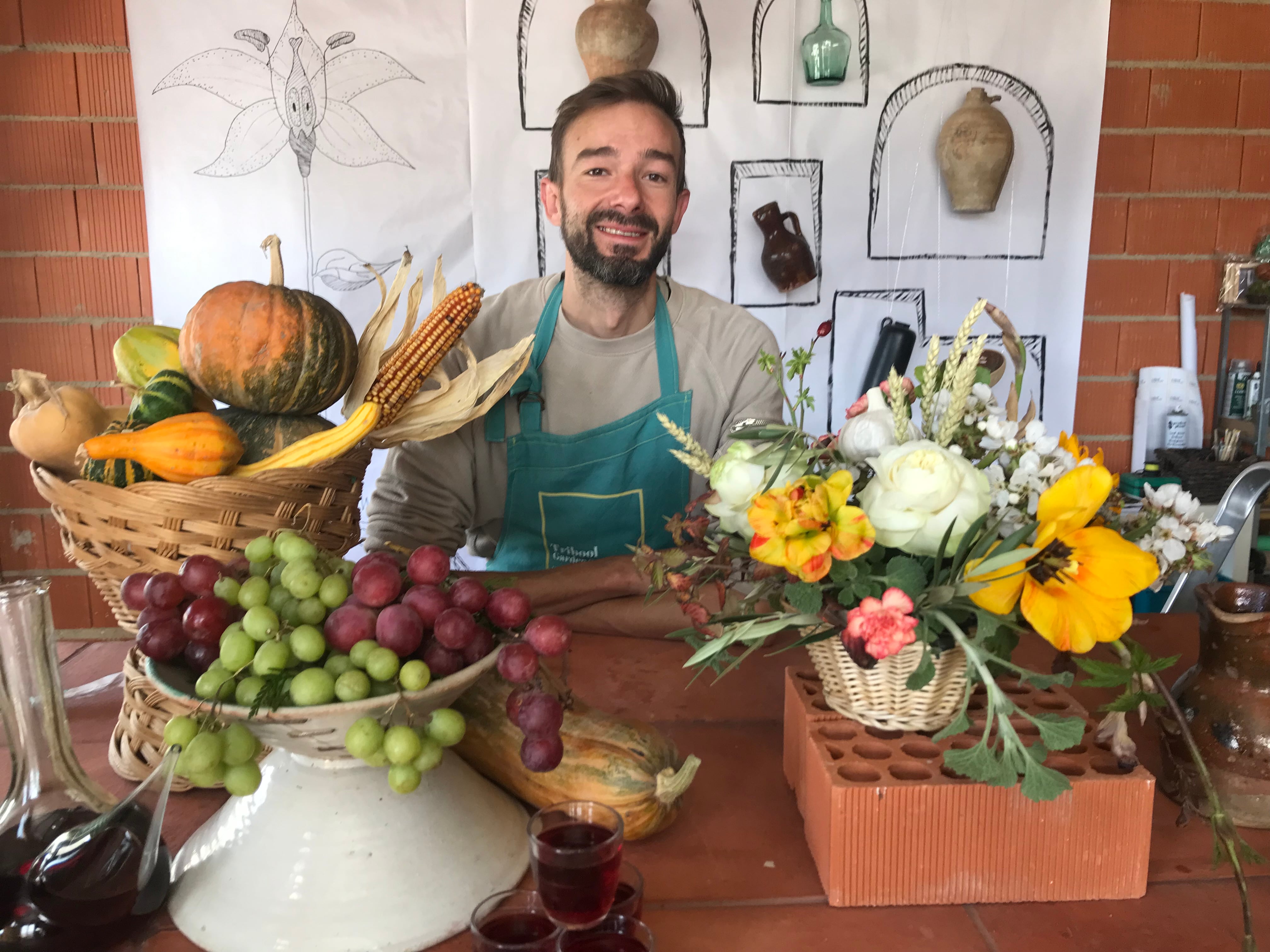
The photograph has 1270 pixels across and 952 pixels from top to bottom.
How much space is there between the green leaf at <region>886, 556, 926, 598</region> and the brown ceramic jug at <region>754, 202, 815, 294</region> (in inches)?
60.6

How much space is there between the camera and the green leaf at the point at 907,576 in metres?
0.56

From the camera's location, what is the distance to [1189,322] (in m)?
2.23

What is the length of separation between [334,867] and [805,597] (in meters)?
0.36

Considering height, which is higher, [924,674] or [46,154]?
[46,154]

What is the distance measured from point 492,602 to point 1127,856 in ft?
1.62

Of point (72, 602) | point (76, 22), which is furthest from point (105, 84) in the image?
point (72, 602)

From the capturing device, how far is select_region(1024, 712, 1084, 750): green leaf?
56cm

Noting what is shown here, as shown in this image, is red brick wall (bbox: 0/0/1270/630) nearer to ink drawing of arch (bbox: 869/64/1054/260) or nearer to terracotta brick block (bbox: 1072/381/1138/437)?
terracotta brick block (bbox: 1072/381/1138/437)

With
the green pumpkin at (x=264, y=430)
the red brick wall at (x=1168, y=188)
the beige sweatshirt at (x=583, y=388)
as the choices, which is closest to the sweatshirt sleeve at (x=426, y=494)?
the beige sweatshirt at (x=583, y=388)

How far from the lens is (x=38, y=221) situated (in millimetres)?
1976

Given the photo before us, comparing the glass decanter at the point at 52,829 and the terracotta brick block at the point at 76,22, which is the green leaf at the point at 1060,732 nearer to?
the glass decanter at the point at 52,829

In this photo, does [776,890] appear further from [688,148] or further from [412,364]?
[688,148]

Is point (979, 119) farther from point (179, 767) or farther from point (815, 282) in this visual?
point (179, 767)

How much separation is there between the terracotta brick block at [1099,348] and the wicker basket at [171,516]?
217 cm
